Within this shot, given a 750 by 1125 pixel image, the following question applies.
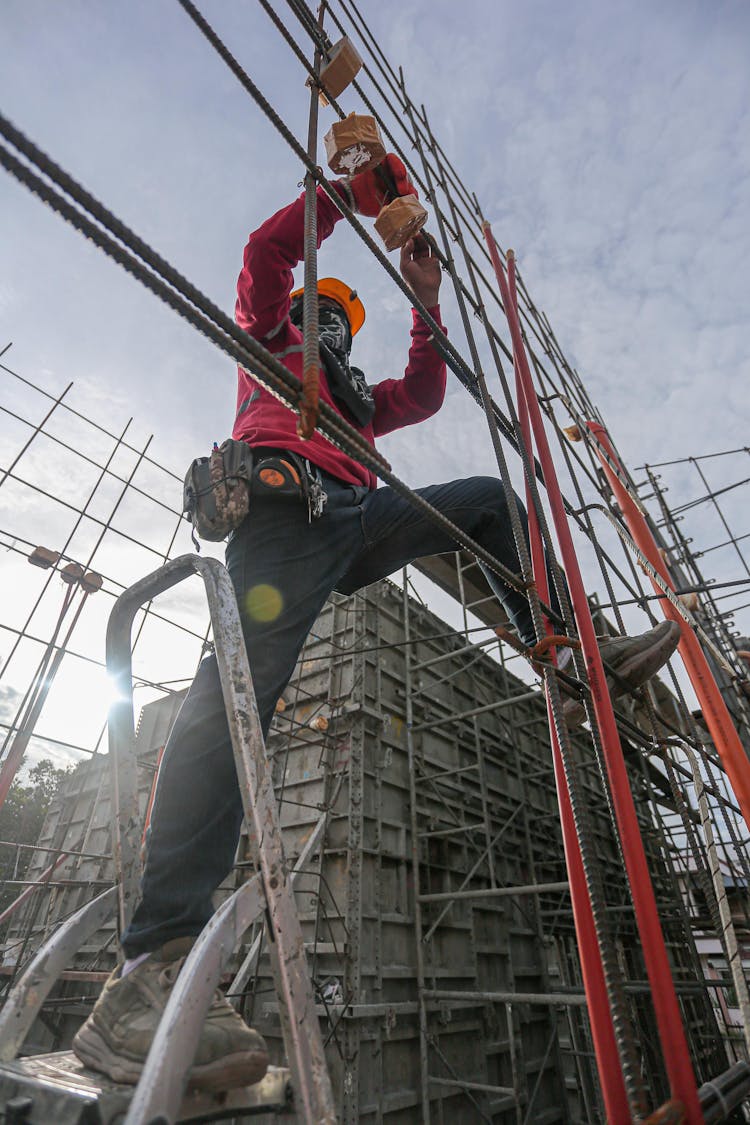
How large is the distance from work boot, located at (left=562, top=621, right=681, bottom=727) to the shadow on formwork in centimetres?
346

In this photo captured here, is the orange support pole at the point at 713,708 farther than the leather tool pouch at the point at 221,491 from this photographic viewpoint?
Yes

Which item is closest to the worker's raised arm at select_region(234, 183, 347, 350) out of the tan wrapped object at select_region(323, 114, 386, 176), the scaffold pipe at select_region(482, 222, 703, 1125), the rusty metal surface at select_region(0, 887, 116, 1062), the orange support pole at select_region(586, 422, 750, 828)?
the tan wrapped object at select_region(323, 114, 386, 176)

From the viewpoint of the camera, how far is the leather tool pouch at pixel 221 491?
1633mm

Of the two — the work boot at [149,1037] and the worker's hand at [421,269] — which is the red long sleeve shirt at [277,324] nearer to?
the worker's hand at [421,269]

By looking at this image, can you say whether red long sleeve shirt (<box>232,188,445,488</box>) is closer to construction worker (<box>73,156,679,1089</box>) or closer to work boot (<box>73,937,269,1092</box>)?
construction worker (<box>73,156,679,1089</box>)

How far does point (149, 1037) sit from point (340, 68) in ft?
8.13

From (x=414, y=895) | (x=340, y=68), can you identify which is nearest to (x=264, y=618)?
(x=340, y=68)

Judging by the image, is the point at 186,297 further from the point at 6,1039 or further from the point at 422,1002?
the point at 422,1002

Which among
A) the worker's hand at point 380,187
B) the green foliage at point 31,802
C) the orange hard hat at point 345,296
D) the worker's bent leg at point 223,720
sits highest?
the green foliage at point 31,802

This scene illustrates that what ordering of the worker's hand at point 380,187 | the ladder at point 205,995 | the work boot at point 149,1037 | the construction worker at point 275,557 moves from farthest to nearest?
the worker's hand at point 380,187
the construction worker at point 275,557
the work boot at point 149,1037
the ladder at point 205,995

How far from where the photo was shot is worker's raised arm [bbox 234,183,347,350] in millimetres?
1740

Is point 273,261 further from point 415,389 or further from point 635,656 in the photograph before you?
point 635,656

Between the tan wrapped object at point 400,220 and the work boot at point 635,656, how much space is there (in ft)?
5.47

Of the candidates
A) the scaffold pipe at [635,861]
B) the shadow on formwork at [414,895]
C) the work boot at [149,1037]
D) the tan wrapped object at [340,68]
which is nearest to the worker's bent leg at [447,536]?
the scaffold pipe at [635,861]
